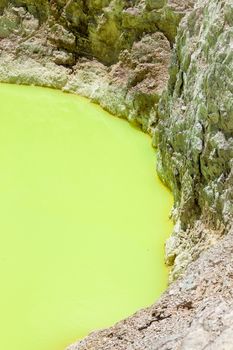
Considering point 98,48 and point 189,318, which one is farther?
point 98,48

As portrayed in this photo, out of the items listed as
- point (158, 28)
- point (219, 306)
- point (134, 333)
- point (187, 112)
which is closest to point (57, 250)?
point (187, 112)

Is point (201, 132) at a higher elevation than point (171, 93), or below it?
higher

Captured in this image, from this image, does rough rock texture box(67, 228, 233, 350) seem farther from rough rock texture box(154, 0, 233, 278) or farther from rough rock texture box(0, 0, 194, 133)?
rough rock texture box(0, 0, 194, 133)

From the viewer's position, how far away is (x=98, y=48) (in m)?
13.7

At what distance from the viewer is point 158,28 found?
499 inches

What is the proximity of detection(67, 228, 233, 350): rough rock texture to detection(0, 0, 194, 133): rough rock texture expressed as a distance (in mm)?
6899

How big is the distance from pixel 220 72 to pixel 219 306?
4.30 m

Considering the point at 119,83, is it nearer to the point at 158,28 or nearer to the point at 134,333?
the point at 158,28

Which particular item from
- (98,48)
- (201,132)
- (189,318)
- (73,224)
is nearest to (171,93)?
(201,132)

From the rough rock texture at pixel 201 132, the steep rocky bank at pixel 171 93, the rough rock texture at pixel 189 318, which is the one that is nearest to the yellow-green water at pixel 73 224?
the steep rocky bank at pixel 171 93

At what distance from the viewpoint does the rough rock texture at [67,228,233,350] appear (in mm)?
3996

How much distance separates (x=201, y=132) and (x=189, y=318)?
156 inches

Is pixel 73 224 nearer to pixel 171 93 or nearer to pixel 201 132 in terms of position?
pixel 201 132

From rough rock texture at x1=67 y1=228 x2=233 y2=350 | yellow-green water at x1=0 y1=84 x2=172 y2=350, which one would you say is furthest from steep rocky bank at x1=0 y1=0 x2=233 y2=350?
yellow-green water at x1=0 y1=84 x2=172 y2=350
